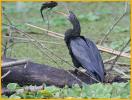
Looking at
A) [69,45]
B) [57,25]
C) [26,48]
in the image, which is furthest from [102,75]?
[57,25]

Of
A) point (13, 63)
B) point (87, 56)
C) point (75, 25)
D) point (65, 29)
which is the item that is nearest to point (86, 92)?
point (13, 63)

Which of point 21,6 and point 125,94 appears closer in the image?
point 125,94

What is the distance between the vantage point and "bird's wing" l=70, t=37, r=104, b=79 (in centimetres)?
628

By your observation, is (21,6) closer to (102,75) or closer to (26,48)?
(26,48)

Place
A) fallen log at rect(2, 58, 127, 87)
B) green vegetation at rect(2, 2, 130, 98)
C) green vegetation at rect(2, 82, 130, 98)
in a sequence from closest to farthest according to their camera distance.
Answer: green vegetation at rect(2, 82, 130, 98) < green vegetation at rect(2, 2, 130, 98) < fallen log at rect(2, 58, 127, 87)

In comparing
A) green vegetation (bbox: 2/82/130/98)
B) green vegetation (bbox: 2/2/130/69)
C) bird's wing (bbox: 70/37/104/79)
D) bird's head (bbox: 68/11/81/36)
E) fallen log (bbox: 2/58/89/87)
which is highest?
green vegetation (bbox: 2/2/130/69)

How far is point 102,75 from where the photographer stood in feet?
20.4

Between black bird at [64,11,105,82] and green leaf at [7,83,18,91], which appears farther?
black bird at [64,11,105,82]

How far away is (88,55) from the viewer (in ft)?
20.9

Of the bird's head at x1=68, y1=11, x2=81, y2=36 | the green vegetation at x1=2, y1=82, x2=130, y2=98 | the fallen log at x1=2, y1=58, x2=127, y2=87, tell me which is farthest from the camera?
the bird's head at x1=68, y1=11, x2=81, y2=36

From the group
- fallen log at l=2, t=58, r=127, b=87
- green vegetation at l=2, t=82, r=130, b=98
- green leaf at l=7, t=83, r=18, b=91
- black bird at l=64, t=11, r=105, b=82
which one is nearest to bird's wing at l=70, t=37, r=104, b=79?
black bird at l=64, t=11, r=105, b=82

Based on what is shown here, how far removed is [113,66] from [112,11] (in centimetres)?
449

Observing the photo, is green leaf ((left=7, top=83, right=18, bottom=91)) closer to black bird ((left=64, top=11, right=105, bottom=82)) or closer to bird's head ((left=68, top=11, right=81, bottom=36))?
black bird ((left=64, top=11, right=105, bottom=82))

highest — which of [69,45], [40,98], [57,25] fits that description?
[57,25]
